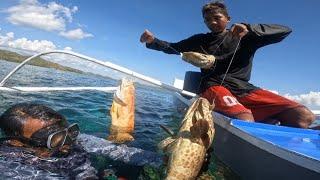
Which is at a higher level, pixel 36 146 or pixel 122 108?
pixel 122 108

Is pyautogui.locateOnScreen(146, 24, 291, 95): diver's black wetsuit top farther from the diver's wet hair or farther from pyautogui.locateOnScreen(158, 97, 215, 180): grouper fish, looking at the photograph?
the diver's wet hair

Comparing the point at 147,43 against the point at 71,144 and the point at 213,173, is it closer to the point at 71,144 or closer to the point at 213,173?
the point at 213,173

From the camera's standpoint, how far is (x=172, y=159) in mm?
5043

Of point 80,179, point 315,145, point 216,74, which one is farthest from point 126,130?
point 315,145

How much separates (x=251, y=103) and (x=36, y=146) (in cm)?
490

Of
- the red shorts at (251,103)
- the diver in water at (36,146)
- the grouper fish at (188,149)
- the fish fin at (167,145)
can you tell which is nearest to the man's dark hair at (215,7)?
the red shorts at (251,103)

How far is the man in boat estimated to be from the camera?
24.6 feet

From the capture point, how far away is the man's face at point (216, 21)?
26.8 ft

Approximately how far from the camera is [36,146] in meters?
4.65

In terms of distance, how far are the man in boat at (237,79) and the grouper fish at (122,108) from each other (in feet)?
5.75

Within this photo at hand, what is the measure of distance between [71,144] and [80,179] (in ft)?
1.81

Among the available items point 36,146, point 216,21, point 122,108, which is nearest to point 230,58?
point 216,21

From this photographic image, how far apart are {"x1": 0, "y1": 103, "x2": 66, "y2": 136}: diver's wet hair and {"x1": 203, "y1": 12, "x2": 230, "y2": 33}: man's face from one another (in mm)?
4587

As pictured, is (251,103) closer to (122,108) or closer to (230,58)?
(230,58)
